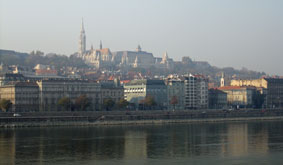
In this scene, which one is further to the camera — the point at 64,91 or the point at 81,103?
the point at 64,91

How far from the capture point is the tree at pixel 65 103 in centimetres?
7875

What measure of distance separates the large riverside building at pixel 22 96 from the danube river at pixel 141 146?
55.9 ft

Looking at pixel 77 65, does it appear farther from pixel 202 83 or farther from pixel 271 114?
pixel 271 114

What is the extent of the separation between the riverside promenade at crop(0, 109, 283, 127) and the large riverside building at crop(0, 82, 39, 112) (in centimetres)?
788

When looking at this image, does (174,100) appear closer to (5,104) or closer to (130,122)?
(130,122)

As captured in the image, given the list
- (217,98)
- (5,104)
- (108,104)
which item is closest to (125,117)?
(108,104)

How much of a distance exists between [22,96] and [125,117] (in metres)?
14.7

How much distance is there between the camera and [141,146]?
153ft

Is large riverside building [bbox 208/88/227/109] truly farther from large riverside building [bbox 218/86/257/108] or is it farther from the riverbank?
the riverbank

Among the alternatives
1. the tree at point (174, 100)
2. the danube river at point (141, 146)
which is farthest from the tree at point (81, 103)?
the tree at point (174, 100)

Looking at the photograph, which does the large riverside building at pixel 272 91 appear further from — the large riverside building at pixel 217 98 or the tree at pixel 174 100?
the tree at pixel 174 100

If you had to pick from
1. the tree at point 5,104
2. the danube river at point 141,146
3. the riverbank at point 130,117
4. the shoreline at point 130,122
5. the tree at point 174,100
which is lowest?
the danube river at point 141,146

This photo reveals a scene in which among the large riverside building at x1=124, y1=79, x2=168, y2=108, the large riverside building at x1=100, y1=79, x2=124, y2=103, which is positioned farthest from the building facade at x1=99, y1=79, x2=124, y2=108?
the large riverside building at x1=124, y1=79, x2=168, y2=108

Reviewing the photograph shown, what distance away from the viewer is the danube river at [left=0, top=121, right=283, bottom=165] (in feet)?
128
